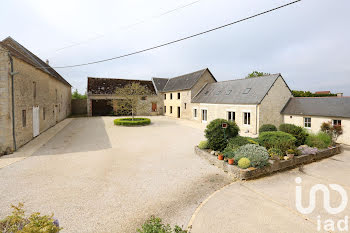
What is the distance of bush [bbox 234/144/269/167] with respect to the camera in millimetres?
7367

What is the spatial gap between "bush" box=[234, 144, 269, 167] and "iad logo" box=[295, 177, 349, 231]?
52.8 inches

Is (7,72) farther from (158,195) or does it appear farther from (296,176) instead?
(296,176)

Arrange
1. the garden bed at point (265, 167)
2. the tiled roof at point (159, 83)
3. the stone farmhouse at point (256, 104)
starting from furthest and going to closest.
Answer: the tiled roof at point (159, 83) < the stone farmhouse at point (256, 104) < the garden bed at point (265, 167)

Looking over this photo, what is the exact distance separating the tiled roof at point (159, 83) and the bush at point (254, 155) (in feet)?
93.5

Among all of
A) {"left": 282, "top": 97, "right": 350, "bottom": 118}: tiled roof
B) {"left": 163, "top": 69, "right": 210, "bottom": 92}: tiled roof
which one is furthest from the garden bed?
{"left": 163, "top": 69, "right": 210, "bottom": 92}: tiled roof

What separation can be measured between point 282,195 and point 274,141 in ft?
15.1

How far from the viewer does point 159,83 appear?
36.5 m

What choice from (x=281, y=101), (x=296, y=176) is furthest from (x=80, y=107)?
(x=296, y=176)

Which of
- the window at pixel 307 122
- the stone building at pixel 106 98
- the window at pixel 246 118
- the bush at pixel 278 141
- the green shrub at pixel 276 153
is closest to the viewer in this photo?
the green shrub at pixel 276 153

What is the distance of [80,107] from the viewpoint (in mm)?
35188

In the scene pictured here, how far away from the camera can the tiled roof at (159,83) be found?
35.5 metres

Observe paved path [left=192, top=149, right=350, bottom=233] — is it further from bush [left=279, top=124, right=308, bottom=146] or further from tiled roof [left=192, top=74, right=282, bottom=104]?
tiled roof [left=192, top=74, right=282, bottom=104]

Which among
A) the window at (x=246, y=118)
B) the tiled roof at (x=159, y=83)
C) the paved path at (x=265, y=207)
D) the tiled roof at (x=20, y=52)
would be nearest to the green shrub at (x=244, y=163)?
the paved path at (x=265, y=207)

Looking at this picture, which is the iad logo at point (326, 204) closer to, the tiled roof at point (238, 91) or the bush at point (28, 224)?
the bush at point (28, 224)
